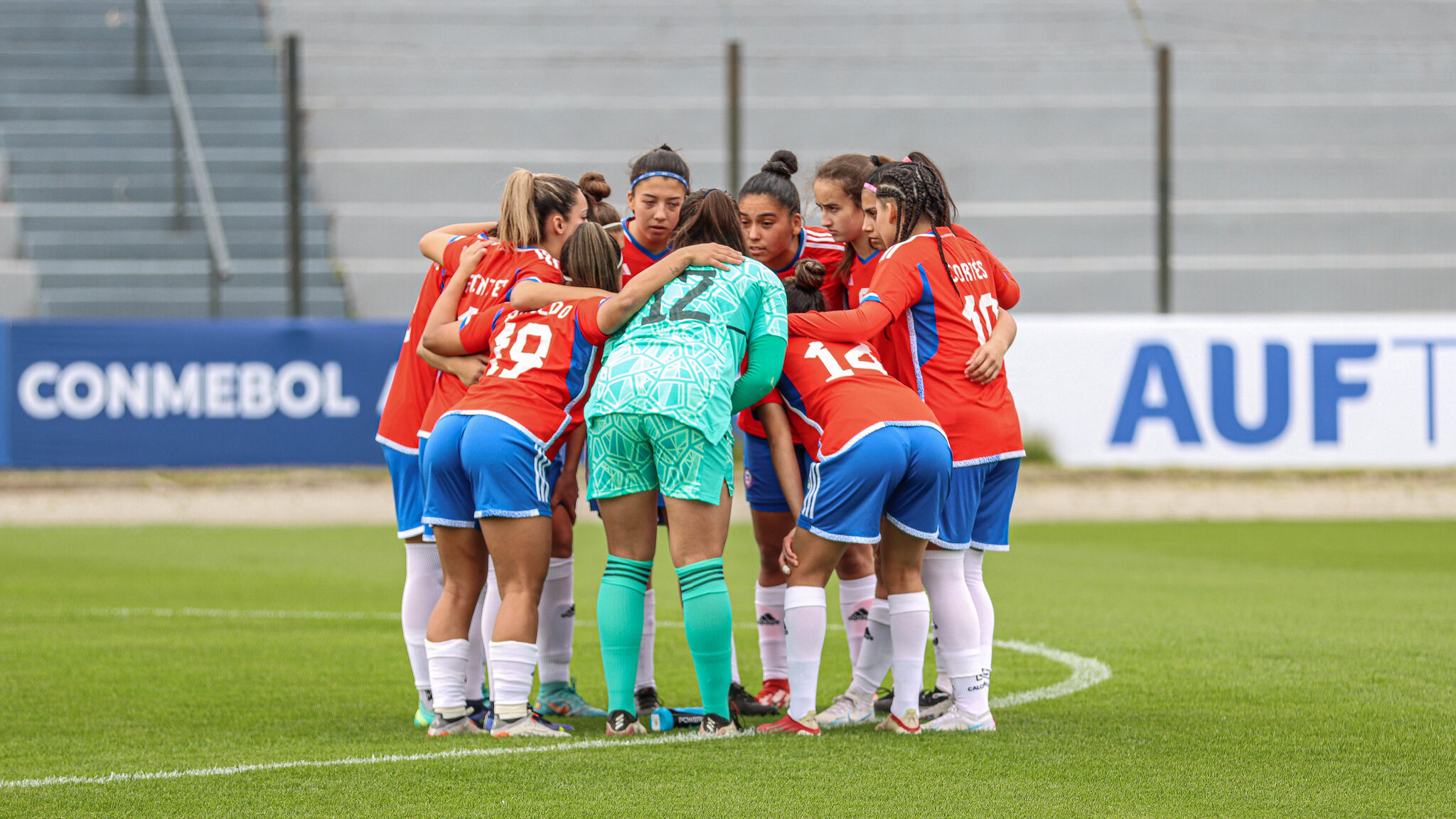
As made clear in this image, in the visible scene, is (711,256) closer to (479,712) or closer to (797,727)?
(797,727)

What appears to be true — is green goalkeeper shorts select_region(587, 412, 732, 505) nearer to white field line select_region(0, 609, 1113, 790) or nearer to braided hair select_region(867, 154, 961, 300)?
white field line select_region(0, 609, 1113, 790)

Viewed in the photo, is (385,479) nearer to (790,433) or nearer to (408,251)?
(408,251)

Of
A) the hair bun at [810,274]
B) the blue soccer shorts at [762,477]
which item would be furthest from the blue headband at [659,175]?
the blue soccer shorts at [762,477]

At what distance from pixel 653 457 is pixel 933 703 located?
1536 millimetres

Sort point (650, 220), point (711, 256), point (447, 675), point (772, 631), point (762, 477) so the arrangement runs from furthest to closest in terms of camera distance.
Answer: point (772, 631), point (762, 477), point (650, 220), point (447, 675), point (711, 256)

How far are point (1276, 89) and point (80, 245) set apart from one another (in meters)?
16.3

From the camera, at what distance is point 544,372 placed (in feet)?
15.9

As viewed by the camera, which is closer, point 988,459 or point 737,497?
point 988,459

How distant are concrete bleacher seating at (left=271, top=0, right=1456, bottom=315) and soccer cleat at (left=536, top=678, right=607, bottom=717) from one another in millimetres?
12989

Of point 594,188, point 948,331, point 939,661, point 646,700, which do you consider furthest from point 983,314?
point 646,700

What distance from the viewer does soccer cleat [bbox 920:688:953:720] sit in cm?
518

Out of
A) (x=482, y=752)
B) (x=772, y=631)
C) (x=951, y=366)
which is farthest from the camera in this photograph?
(x=772, y=631)

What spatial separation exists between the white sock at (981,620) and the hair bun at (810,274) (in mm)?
1011

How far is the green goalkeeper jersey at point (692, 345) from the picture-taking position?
4.55m
